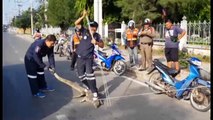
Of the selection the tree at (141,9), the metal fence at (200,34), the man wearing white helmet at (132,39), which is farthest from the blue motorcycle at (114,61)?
the tree at (141,9)

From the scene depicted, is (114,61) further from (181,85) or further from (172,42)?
(181,85)

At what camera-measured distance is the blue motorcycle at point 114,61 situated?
10016 millimetres

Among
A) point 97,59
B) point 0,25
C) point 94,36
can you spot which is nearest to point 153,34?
point 97,59

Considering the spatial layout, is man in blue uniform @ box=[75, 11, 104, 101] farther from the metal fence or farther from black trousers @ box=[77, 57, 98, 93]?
the metal fence

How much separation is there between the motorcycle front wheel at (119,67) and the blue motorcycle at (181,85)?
97.3 inches

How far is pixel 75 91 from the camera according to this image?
A: 761 centimetres

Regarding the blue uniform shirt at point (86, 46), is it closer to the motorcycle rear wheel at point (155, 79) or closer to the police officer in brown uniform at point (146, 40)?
the motorcycle rear wheel at point (155, 79)

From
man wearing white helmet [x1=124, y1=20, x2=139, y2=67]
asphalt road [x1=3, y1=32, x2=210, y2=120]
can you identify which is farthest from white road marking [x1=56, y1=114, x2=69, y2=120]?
man wearing white helmet [x1=124, y1=20, x2=139, y2=67]

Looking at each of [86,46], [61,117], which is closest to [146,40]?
[86,46]

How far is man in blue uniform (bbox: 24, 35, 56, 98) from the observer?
22.3 feet

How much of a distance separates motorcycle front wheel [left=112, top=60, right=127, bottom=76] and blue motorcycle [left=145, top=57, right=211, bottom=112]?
2.47 metres

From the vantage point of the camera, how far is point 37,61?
6.77 m

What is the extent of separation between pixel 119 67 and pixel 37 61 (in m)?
3.67

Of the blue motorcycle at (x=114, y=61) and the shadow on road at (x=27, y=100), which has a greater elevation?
the blue motorcycle at (x=114, y=61)
